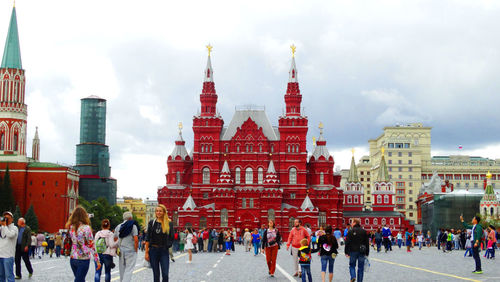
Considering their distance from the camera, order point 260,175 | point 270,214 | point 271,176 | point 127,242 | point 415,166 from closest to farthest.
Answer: point 127,242 < point 270,214 < point 271,176 < point 260,175 < point 415,166

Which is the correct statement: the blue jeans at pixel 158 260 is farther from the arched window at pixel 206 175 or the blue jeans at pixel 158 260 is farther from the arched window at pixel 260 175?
the arched window at pixel 206 175

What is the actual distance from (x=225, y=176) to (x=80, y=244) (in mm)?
87561

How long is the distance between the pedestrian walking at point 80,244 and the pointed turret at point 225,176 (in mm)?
87268

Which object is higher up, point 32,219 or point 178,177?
point 178,177

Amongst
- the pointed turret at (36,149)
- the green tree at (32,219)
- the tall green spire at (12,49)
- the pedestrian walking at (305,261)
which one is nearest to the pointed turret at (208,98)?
the green tree at (32,219)

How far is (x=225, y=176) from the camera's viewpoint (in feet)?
338

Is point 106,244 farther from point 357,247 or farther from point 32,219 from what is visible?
point 32,219

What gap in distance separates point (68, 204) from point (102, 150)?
55.5m

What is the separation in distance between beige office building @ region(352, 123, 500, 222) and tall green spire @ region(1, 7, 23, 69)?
290 feet

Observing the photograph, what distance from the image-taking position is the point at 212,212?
4001 inches

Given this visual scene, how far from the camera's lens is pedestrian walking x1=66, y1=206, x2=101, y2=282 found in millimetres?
15594

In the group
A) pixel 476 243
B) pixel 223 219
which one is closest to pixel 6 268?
pixel 476 243

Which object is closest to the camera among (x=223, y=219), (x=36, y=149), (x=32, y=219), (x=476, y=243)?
(x=476, y=243)

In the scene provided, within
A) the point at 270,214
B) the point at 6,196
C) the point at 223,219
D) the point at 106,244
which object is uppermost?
the point at 6,196
